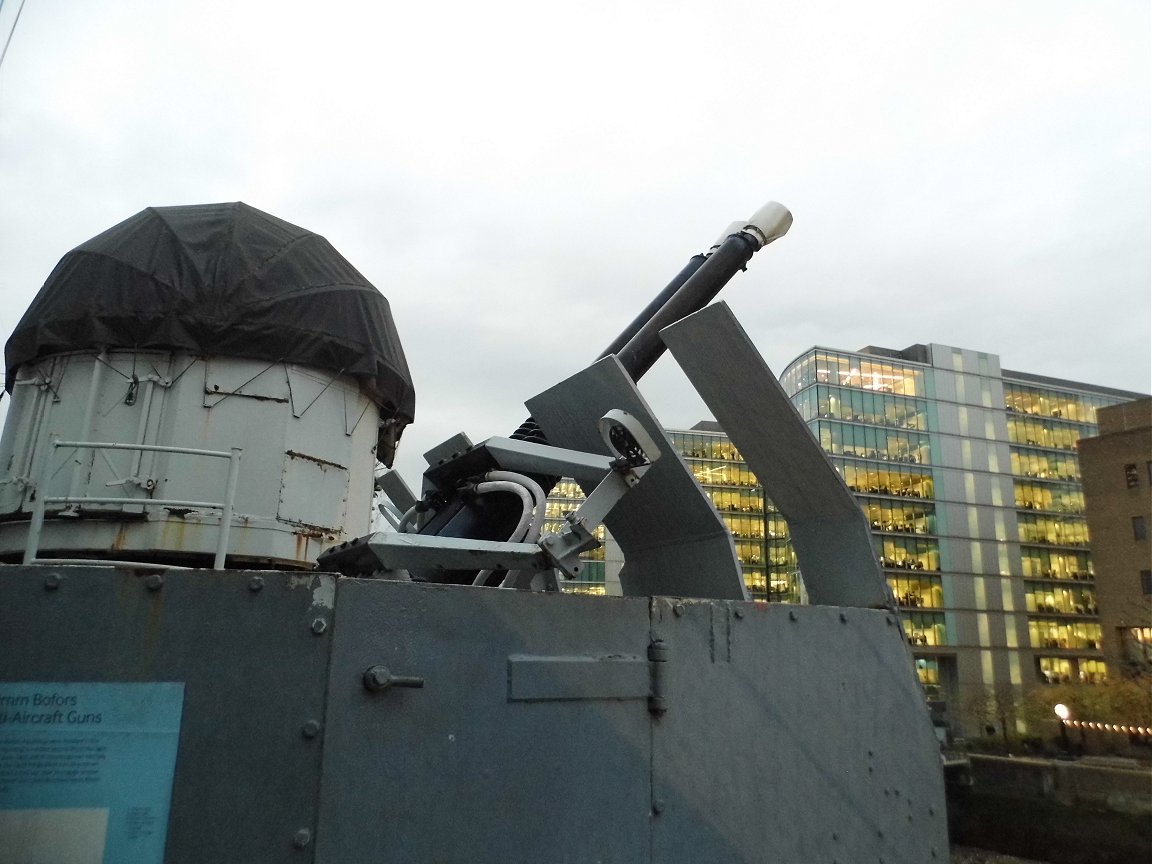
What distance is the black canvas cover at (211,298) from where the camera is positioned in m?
6.03

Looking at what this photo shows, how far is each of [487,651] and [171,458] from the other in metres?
3.73

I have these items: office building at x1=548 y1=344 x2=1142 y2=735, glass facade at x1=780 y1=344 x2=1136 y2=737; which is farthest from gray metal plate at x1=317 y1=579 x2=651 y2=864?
glass facade at x1=780 y1=344 x2=1136 y2=737

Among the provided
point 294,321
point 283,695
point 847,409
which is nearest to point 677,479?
point 283,695

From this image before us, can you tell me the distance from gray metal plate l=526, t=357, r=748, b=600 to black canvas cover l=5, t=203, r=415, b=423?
228 centimetres

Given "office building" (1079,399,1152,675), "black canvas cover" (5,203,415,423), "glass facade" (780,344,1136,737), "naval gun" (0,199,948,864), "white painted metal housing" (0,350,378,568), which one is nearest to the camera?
"naval gun" (0,199,948,864)

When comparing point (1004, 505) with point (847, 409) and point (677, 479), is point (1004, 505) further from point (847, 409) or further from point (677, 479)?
point (677, 479)

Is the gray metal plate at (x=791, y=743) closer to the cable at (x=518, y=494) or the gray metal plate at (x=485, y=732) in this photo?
the gray metal plate at (x=485, y=732)

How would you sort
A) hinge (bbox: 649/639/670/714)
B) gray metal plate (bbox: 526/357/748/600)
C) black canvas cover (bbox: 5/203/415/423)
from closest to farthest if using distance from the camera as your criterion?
hinge (bbox: 649/639/670/714) → gray metal plate (bbox: 526/357/748/600) → black canvas cover (bbox: 5/203/415/423)

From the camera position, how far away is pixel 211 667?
255 cm

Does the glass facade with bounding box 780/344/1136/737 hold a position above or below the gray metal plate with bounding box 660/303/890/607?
above

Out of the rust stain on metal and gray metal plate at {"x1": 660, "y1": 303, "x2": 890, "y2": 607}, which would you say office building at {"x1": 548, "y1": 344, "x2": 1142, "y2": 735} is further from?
gray metal plate at {"x1": 660, "y1": 303, "x2": 890, "y2": 607}

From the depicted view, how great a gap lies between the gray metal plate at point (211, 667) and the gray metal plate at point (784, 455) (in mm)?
2424

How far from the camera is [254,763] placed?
2.55 m

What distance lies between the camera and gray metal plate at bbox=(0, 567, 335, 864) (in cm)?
244
